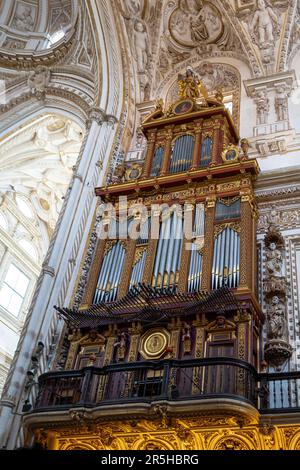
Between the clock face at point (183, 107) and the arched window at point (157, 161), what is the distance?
54.9 inches

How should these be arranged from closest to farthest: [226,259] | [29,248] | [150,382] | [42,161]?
[150,382] → [226,259] → [42,161] → [29,248]

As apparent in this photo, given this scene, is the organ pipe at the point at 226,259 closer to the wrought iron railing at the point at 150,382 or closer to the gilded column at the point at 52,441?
the wrought iron railing at the point at 150,382

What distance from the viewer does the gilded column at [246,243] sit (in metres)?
11.4

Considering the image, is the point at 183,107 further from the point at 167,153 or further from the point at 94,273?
the point at 94,273

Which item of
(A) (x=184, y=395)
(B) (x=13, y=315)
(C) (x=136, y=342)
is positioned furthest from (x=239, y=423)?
(B) (x=13, y=315)

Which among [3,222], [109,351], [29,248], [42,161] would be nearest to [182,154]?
[109,351]

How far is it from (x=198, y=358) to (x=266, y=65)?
11586 millimetres

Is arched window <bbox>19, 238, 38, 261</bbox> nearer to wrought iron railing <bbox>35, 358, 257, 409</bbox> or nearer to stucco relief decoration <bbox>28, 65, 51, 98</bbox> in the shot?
stucco relief decoration <bbox>28, 65, 51, 98</bbox>

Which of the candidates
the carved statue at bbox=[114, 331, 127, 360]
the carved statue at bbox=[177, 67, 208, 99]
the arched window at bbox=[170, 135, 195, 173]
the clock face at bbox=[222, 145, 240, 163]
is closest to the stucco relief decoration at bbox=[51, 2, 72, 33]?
the carved statue at bbox=[177, 67, 208, 99]

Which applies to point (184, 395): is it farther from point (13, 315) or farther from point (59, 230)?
point (13, 315)

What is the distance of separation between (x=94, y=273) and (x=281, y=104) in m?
7.96

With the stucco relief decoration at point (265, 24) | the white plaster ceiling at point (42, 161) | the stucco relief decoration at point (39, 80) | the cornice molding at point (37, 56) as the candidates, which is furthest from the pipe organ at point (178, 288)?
the white plaster ceiling at point (42, 161)

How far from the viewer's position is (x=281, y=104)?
16688mm

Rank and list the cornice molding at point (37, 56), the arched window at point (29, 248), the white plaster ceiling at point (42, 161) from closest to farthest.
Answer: the cornice molding at point (37, 56)
the white plaster ceiling at point (42, 161)
the arched window at point (29, 248)
